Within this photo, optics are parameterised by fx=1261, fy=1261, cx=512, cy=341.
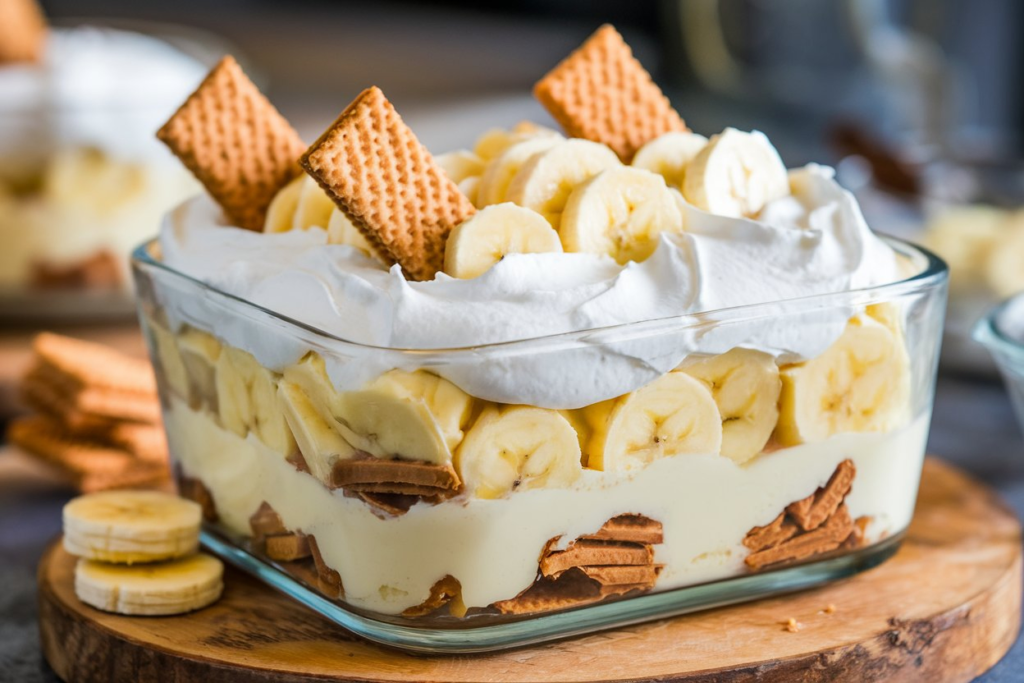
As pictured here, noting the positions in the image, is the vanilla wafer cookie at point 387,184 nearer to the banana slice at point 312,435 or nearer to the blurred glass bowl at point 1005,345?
the banana slice at point 312,435

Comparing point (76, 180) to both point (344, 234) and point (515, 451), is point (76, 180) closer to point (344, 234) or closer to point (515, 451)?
point (344, 234)

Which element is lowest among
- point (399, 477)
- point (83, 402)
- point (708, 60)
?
point (708, 60)

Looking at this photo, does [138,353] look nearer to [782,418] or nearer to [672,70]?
[782,418]

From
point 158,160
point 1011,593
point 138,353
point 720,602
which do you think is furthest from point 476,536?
point 158,160

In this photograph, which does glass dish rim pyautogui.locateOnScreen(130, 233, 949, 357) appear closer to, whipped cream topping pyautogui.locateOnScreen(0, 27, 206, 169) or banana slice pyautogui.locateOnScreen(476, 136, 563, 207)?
banana slice pyautogui.locateOnScreen(476, 136, 563, 207)

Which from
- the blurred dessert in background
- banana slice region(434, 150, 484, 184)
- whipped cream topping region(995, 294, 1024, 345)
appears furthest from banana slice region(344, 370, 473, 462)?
the blurred dessert in background

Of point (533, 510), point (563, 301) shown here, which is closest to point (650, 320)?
point (563, 301)
